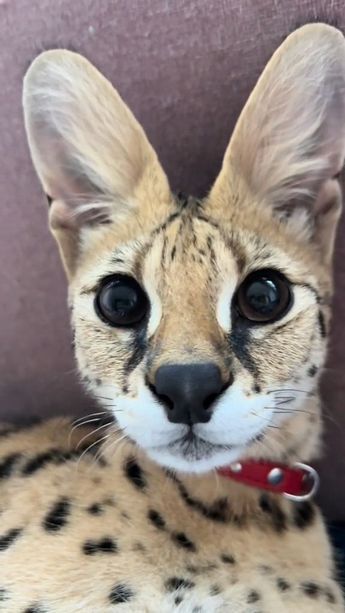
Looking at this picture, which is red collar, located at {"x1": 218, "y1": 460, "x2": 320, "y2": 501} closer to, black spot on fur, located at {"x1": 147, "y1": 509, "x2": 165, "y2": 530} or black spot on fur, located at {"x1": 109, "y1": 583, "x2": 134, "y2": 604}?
black spot on fur, located at {"x1": 147, "y1": 509, "x2": 165, "y2": 530}

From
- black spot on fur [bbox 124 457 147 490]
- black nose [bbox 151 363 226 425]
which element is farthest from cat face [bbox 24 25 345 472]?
black spot on fur [bbox 124 457 147 490]

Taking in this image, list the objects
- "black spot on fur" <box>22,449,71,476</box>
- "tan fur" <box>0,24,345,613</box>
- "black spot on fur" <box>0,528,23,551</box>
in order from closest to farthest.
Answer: "tan fur" <box>0,24,345,613</box>, "black spot on fur" <box>0,528,23,551</box>, "black spot on fur" <box>22,449,71,476</box>

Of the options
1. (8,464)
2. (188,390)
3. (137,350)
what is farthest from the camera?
→ (8,464)

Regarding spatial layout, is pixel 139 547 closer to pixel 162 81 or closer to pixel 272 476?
pixel 272 476

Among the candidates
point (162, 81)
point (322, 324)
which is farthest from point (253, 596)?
point (162, 81)

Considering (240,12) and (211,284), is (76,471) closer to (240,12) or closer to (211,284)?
(211,284)

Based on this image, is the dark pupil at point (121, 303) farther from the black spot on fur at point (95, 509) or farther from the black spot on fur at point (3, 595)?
the black spot on fur at point (3, 595)
